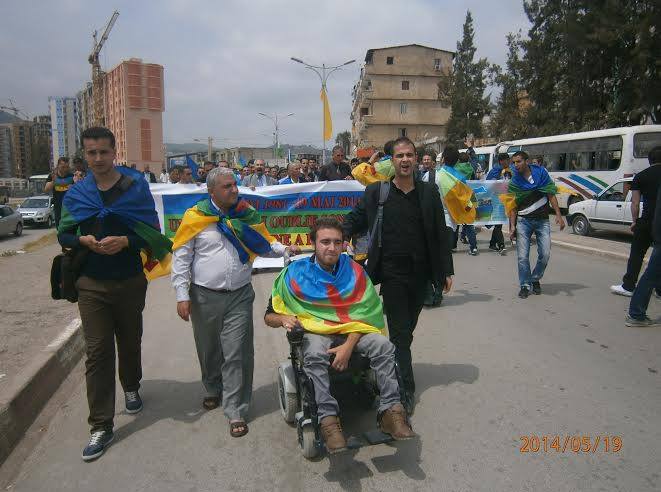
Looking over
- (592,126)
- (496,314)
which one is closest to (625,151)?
(592,126)

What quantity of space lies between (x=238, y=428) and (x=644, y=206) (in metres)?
5.81

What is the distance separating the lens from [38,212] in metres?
23.2

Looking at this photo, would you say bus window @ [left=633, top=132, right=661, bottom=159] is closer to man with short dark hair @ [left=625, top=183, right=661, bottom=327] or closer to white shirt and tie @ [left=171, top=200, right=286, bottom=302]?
man with short dark hair @ [left=625, top=183, right=661, bottom=327]

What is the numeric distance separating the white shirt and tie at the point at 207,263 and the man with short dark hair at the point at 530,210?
4.68m

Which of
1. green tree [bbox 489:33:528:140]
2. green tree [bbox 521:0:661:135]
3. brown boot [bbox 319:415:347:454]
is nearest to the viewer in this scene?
brown boot [bbox 319:415:347:454]

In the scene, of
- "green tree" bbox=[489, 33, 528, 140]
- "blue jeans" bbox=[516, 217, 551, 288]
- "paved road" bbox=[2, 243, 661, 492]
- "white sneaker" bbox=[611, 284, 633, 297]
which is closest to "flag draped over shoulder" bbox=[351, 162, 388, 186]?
"blue jeans" bbox=[516, 217, 551, 288]

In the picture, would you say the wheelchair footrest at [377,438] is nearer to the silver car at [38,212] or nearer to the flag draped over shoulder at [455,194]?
the flag draped over shoulder at [455,194]

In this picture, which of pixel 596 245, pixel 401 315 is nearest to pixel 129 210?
pixel 401 315

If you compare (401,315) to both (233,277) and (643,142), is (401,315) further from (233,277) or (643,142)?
A: (643,142)

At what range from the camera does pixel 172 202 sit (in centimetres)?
895

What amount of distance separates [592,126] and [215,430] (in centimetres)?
2994

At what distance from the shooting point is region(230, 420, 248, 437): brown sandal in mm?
3479

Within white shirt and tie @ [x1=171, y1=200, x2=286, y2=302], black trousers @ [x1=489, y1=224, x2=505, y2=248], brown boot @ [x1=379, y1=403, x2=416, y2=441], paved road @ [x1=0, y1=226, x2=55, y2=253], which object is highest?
white shirt and tie @ [x1=171, y1=200, x2=286, y2=302]

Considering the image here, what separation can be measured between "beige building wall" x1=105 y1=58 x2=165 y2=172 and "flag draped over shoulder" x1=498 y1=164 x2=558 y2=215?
9700 cm
